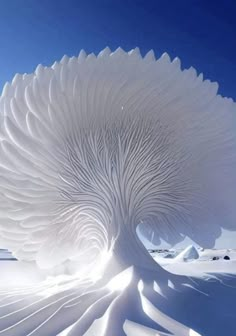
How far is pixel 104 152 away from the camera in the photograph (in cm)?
879

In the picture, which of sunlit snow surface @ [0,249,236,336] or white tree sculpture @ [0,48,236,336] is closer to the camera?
sunlit snow surface @ [0,249,236,336]

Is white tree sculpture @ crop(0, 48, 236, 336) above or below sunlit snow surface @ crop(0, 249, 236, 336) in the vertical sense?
above

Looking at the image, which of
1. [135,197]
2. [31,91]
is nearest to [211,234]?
[135,197]

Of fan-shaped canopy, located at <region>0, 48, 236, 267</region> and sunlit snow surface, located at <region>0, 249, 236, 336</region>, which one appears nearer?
sunlit snow surface, located at <region>0, 249, 236, 336</region>

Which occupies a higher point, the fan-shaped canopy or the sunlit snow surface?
the fan-shaped canopy

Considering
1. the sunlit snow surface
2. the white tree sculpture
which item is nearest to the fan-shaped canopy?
the white tree sculpture

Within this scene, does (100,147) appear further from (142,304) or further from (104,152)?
(142,304)

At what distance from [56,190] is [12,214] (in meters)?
1.30

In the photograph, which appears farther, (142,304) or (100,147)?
(100,147)

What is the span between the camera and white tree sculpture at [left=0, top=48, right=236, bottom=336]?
8.35m

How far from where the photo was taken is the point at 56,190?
913 centimetres

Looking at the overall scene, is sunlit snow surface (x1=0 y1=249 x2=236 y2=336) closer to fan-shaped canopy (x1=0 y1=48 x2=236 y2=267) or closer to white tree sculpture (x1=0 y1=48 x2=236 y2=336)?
white tree sculpture (x1=0 y1=48 x2=236 y2=336)

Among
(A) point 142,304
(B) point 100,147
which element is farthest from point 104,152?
(A) point 142,304

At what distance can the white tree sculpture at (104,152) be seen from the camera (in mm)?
8352
